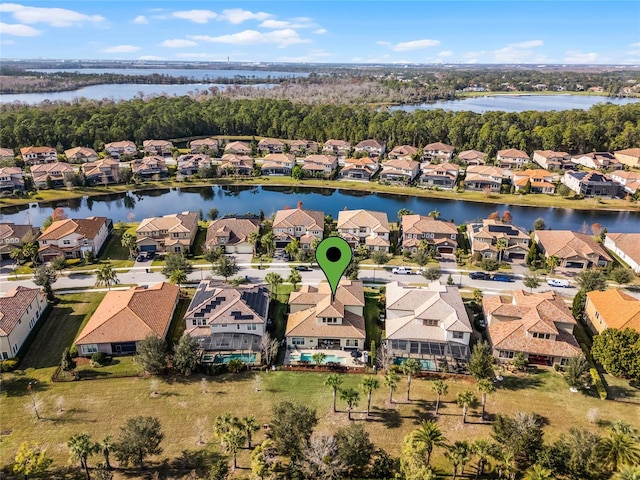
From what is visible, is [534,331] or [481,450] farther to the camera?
[534,331]

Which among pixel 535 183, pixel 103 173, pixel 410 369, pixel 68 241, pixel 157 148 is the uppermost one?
pixel 157 148

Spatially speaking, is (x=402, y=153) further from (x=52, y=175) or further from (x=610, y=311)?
(x=52, y=175)

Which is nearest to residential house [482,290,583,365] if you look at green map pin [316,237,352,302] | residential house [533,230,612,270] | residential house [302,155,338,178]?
green map pin [316,237,352,302]

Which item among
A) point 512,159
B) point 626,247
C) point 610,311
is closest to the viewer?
point 610,311

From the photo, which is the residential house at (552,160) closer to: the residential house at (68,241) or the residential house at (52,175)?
the residential house at (68,241)

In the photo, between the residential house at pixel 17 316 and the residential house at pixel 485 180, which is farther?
the residential house at pixel 485 180

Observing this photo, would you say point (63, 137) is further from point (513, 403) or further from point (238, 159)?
point (513, 403)

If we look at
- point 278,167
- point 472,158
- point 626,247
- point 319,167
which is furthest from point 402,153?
point 626,247

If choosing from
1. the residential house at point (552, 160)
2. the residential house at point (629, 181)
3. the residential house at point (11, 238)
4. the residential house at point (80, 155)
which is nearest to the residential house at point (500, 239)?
the residential house at point (629, 181)
